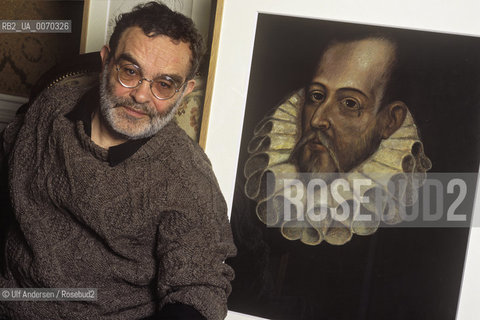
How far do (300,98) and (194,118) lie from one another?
423 millimetres

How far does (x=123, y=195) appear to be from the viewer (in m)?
1.55

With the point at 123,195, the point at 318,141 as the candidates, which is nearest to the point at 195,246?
the point at 123,195

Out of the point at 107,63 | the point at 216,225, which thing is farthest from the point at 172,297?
the point at 107,63

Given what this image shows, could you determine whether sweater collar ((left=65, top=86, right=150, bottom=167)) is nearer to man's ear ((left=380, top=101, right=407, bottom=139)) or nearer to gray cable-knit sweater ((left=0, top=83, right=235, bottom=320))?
gray cable-knit sweater ((left=0, top=83, right=235, bottom=320))

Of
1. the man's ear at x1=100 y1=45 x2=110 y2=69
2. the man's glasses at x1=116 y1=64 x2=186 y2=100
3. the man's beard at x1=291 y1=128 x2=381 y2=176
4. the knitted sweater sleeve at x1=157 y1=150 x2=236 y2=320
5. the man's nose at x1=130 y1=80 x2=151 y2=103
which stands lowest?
the knitted sweater sleeve at x1=157 y1=150 x2=236 y2=320

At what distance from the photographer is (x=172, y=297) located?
4.58ft

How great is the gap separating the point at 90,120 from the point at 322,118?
808 mm

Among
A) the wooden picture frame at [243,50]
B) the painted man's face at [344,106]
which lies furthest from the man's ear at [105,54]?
the painted man's face at [344,106]

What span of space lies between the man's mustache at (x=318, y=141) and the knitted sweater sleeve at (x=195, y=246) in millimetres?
408

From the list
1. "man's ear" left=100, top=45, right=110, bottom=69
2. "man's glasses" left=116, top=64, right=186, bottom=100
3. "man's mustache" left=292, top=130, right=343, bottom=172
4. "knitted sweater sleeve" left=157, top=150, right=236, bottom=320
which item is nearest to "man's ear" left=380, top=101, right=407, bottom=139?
"man's mustache" left=292, top=130, right=343, bottom=172

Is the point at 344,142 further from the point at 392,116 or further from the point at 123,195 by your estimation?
the point at 123,195

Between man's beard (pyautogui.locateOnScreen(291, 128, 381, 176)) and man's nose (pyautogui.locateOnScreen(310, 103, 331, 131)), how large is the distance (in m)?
0.02

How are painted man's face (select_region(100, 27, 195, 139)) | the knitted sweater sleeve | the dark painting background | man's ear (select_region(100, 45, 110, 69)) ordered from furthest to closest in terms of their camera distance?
the dark painting background → man's ear (select_region(100, 45, 110, 69)) → painted man's face (select_region(100, 27, 195, 139)) → the knitted sweater sleeve

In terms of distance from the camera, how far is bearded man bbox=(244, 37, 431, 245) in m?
1.79
